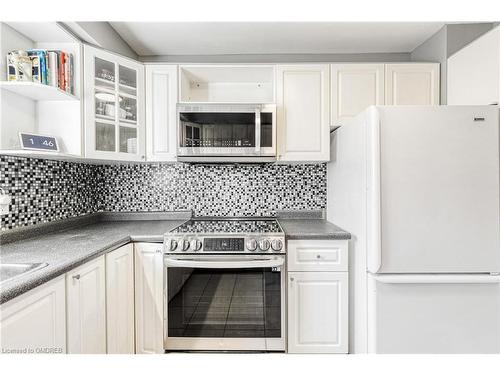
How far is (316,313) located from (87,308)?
1328 mm

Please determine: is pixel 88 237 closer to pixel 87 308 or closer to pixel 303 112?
pixel 87 308

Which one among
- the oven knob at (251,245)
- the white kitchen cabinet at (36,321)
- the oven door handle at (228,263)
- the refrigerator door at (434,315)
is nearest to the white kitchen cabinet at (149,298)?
the oven door handle at (228,263)

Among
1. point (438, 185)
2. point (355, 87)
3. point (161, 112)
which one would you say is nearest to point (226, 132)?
point (161, 112)

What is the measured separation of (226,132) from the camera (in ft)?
7.16

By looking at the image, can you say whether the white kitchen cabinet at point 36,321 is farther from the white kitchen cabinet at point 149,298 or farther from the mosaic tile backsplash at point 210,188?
the mosaic tile backsplash at point 210,188

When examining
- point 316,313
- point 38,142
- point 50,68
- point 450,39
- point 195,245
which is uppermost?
point 450,39

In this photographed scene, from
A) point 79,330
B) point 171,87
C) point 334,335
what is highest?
point 171,87

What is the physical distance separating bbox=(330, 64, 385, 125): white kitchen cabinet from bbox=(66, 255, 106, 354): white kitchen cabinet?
1.85m

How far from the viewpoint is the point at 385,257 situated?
1.54m

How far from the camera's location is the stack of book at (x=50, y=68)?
1.54 meters

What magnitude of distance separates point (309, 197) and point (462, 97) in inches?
50.3

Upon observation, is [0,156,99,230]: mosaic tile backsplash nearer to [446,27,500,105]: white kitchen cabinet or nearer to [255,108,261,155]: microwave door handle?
[255,108,261,155]: microwave door handle
